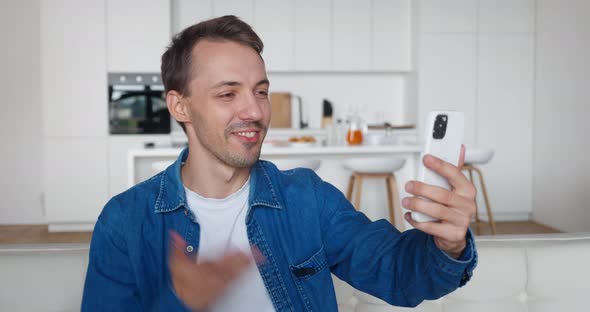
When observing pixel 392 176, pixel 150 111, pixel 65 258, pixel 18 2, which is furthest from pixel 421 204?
pixel 18 2

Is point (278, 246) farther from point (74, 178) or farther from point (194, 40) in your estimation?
point (74, 178)

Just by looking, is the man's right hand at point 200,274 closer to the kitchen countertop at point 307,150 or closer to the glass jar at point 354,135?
the kitchen countertop at point 307,150

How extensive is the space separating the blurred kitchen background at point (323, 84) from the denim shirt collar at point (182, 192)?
4075mm

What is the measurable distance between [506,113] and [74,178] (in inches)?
Answer: 170

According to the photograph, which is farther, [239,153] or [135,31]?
[135,31]

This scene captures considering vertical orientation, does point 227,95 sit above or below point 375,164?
above

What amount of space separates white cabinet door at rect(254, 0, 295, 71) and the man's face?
4529 millimetres

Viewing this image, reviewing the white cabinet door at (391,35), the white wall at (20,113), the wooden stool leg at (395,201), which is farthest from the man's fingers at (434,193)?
the white wall at (20,113)

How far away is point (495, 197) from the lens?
5863 mm

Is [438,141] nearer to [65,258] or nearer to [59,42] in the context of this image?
[65,258]

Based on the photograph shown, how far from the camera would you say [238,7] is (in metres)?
5.80

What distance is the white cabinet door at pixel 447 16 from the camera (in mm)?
5723

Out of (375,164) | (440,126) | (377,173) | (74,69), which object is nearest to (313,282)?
(440,126)

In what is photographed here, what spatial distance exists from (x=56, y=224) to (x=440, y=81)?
4.01 metres
